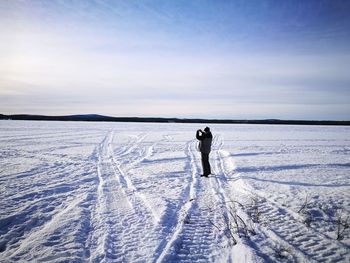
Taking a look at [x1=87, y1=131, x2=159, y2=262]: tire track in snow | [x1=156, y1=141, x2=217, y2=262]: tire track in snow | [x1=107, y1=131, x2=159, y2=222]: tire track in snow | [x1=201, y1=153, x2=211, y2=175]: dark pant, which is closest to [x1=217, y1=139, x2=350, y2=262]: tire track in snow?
[x1=156, y1=141, x2=217, y2=262]: tire track in snow

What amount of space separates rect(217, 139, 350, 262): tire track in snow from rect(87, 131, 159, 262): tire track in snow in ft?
7.19

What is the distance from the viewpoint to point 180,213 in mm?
5188

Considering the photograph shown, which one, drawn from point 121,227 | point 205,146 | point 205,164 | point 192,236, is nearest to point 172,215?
point 192,236

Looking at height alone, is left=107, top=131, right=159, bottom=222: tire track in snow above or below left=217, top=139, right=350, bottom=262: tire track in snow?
below

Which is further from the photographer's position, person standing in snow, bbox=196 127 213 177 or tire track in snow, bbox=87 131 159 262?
person standing in snow, bbox=196 127 213 177

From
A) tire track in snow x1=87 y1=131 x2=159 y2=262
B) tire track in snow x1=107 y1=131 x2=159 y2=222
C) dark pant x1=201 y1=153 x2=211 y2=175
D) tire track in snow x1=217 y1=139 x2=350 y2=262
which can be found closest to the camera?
tire track in snow x1=217 y1=139 x2=350 y2=262

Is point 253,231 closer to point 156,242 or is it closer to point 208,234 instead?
point 208,234

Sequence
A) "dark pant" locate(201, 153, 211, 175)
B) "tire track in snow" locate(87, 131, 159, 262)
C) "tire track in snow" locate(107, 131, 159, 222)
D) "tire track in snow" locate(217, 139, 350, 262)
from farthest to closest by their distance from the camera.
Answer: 1. "dark pant" locate(201, 153, 211, 175)
2. "tire track in snow" locate(107, 131, 159, 222)
3. "tire track in snow" locate(87, 131, 159, 262)
4. "tire track in snow" locate(217, 139, 350, 262)

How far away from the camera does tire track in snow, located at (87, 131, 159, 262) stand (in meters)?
3.69

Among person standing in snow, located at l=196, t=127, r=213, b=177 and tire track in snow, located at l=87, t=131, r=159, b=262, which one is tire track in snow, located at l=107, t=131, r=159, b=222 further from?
person standing in snow, located at l=196, t=127, r=213, b=177

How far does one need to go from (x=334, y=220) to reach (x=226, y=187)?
2.92 m

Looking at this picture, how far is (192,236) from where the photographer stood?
13.8 feet

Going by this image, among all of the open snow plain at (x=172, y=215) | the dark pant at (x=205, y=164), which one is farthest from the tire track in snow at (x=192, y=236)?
the dark pant at (x=205, y=164)

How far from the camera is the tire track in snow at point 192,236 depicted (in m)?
3.63
